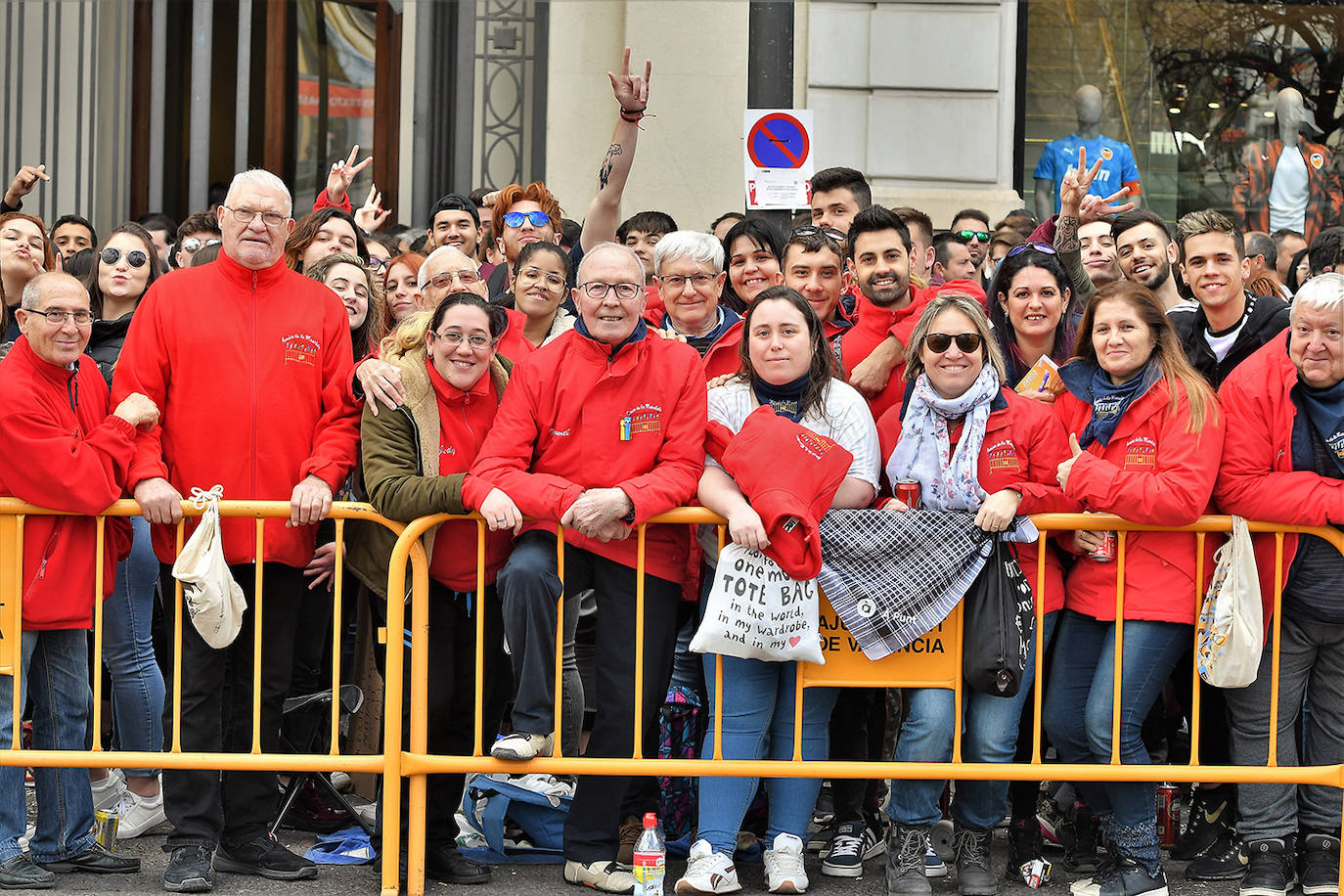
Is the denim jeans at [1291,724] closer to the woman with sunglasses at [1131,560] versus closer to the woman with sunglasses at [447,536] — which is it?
the woman with sunglasses at [1131,560]

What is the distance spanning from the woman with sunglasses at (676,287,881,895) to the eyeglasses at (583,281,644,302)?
1.53 feet

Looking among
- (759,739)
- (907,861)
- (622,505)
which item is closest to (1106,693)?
(907,861)

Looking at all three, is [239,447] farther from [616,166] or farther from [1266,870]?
[1266,870]

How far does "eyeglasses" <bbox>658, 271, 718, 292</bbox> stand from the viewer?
21.4 ft

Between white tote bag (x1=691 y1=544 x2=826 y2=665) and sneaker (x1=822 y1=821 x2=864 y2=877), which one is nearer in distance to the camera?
white tote bag (x1=691 y1=544 x2=826 y2=665)

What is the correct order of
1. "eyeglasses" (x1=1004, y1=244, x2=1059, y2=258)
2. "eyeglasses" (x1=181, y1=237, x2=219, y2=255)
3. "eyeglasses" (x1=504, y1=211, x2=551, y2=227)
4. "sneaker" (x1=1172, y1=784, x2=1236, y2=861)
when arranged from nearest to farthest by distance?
1. "sneaker" (x1=1172, y1=784, x2=1236, y2=861)
2. "eyeglasses" (x1=1004, y1=244, x2=1059, y2=258)
3. "eyeglasses" (x1=504, y1=211, x2=551, y2=227)
4. "eyeglasses" (x1=181, y1=237, x2=219, y2=255)

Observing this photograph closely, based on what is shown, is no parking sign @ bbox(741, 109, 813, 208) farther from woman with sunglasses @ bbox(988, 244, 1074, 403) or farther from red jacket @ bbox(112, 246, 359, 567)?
red jacket @ bbox(112, 246, 359, 567)

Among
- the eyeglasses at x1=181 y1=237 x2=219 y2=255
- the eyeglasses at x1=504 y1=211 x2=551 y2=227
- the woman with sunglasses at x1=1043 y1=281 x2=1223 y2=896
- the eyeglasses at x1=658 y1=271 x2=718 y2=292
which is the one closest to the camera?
the woman with sunglasses at x1=1043 y1=281 x2=1223 y2=896

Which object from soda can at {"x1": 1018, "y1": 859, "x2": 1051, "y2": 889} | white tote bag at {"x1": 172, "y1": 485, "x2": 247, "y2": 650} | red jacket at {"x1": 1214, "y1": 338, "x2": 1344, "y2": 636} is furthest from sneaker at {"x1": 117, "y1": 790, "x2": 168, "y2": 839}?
red jacket at {"x1": 1214, "y1": 338, "x2": 1344, "y2": 636}

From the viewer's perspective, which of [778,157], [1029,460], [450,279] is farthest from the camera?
[778,157]

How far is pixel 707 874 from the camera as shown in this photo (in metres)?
5.62

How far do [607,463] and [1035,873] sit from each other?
219 centimetres

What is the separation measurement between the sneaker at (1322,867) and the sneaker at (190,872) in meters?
3.92

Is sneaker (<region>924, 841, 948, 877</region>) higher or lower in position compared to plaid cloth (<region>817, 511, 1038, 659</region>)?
lower
